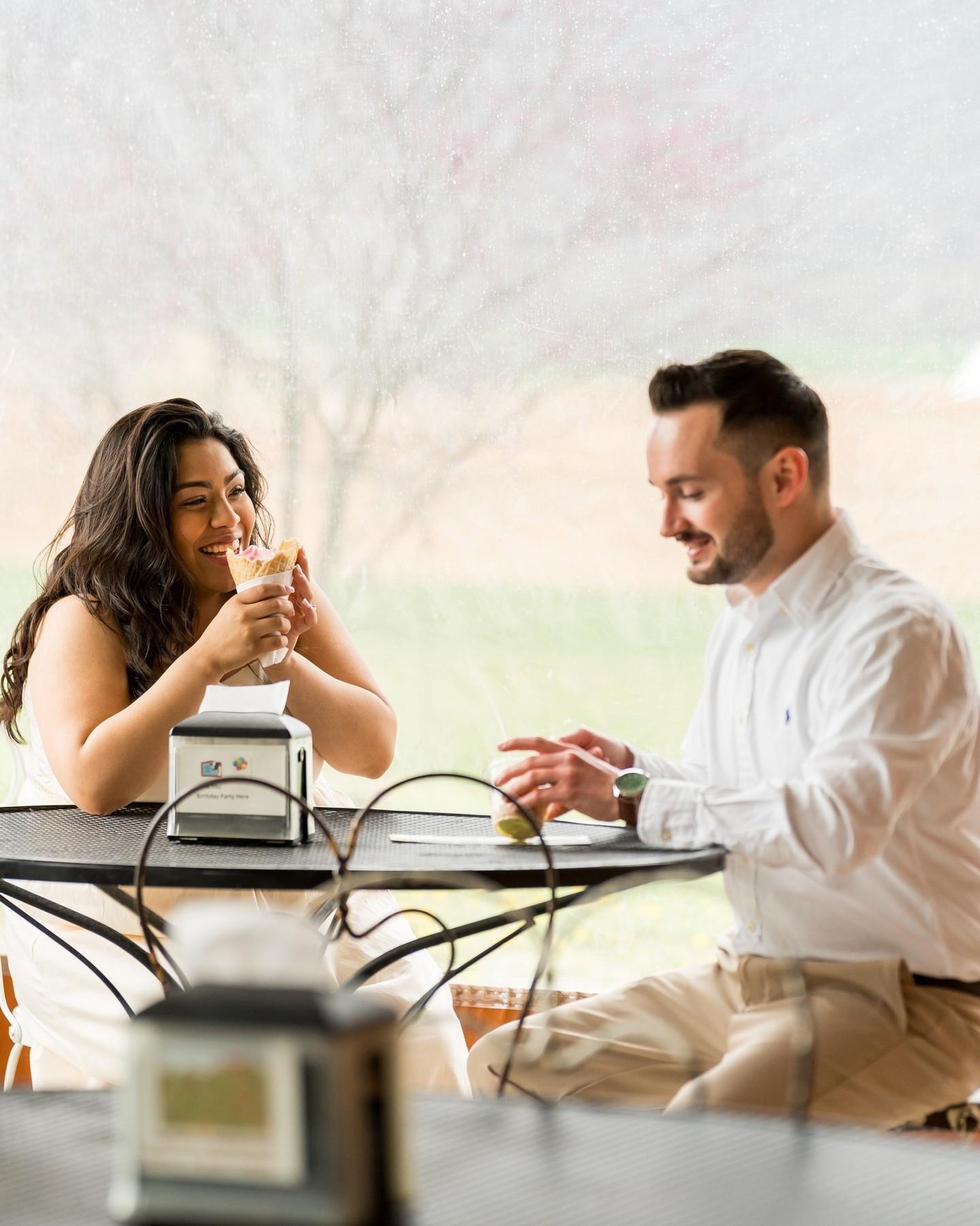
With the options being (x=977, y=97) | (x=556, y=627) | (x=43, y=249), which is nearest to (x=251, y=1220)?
(x=556, y=627)

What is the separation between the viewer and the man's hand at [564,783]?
5.75 feet

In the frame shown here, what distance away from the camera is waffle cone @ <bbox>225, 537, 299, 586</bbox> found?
2.18 meters

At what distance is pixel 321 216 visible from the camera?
3.81 m

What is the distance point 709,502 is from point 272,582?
28.7 inches

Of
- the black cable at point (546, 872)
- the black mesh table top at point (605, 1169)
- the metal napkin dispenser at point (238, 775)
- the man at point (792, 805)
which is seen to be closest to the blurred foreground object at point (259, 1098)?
the black mesh table top at point (605, 1169)

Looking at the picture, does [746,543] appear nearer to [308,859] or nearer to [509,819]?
[509,819]

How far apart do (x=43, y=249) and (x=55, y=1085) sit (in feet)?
8.54

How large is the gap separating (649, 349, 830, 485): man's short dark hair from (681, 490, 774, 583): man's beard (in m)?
0.06

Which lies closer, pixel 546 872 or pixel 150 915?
pixel 546 872

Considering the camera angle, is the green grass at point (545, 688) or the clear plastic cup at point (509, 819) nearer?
the clear plastic cup at point (509, 819)

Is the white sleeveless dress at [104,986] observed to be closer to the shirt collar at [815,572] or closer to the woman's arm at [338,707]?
the woman's arm at [338,707]

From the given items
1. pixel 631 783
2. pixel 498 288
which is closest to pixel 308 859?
pixel 631 783

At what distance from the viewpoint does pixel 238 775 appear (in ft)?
6.01

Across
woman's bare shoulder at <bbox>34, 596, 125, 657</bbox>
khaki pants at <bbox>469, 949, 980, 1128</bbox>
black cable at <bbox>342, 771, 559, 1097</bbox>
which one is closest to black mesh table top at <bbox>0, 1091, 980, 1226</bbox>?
black cable at <bbox>342, 771, 559, 1097</bbox>
